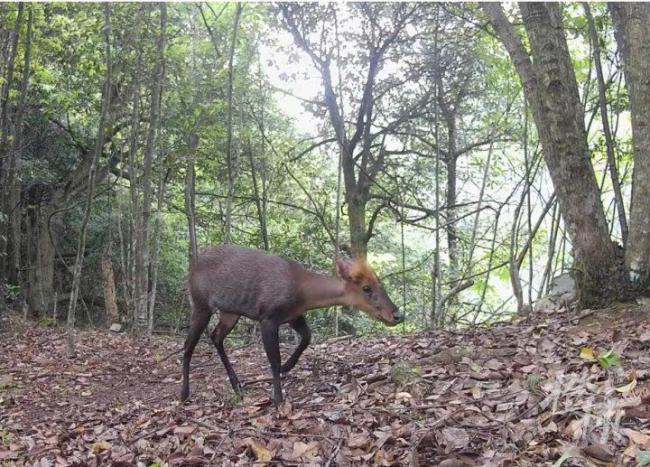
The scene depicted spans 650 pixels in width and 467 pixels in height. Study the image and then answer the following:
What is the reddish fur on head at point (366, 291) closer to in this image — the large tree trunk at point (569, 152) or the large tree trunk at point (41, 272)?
the large tree trunk at point (569, 152)

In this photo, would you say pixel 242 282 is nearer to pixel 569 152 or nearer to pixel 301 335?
pixel 301 335

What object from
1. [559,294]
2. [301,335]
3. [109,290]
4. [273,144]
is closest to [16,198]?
[109,290]

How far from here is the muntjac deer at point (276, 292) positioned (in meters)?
5.13

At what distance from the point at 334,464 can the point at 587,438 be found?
4.17ft

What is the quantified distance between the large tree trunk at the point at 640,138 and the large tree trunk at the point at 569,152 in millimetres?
195

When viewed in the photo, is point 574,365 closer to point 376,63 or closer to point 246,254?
point 246,254

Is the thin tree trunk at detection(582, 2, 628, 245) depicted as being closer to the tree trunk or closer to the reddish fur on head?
the reddish fur on head

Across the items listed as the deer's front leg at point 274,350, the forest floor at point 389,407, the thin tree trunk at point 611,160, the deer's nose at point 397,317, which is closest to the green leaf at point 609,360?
the forest floor at point 389,407

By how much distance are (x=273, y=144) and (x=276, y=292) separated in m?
8.90

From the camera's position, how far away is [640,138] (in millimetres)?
5473

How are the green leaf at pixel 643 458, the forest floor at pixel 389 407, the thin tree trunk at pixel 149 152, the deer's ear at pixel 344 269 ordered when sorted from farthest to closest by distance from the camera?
the thin tree trunk at pixel 149 152
the deer's ear at pixel 344 269
the forest floor at pixel 389 407
the green leaf at pixel 643 458

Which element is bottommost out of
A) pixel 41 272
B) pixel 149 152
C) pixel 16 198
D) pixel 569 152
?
pixel 41 272

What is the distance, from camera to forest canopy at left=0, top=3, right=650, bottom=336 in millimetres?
10000

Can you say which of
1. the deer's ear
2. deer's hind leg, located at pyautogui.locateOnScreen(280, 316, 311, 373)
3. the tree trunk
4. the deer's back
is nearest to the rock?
the deer's ear
